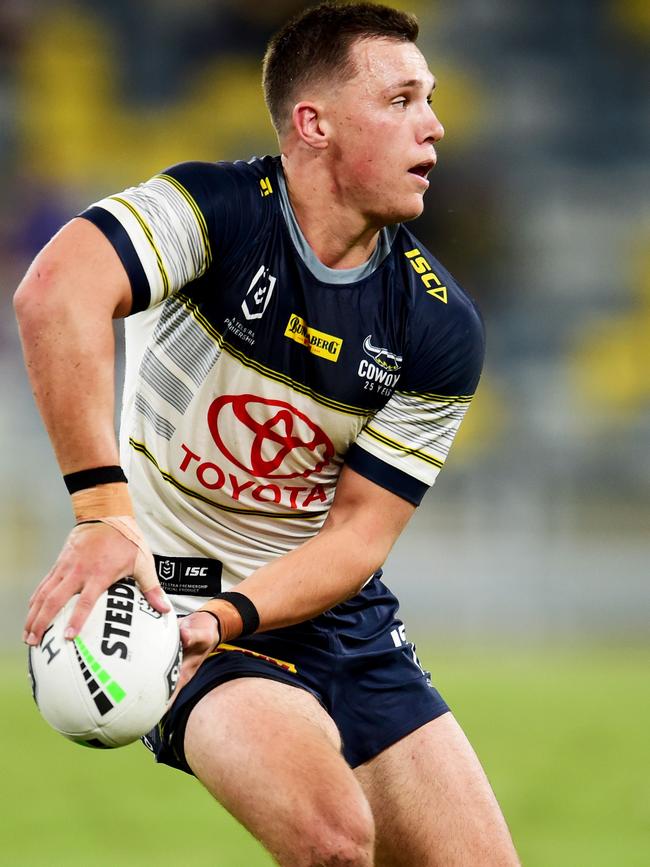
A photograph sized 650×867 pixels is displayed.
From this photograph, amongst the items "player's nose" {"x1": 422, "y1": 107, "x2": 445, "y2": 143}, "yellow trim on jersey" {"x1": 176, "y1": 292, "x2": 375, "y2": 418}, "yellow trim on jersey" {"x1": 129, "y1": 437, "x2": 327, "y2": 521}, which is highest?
"player's nose" {"x1": 422, "y1": 107, "x2": 445, "y2": 143}

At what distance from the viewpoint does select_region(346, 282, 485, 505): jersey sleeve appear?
398 centimetres

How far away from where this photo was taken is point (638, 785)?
684cm

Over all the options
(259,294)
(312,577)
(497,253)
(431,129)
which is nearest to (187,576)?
(312,577)

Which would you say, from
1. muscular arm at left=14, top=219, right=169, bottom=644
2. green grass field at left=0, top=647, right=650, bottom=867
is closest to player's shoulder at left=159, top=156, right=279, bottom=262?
muscular arm at left=14, top=219, right=169, bottom=644

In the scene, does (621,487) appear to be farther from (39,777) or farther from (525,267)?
(39,777)

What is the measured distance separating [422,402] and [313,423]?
377mm

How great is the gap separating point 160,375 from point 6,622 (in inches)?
278

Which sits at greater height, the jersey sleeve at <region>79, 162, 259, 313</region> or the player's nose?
the player's nose

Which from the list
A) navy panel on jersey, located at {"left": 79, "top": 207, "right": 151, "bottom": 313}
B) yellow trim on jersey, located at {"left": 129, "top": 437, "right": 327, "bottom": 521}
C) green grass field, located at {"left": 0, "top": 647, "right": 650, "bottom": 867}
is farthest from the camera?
green grass field, located at {"left": 0, "top": 647, "right": 650, "bottom": 867}

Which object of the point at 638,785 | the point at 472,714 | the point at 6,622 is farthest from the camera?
the point at 6,622

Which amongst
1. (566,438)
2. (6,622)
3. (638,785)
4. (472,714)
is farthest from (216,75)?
(638,785)

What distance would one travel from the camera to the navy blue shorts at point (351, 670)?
3770 mm

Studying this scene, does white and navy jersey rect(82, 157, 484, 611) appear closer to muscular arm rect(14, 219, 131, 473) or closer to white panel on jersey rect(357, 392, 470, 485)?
white panel on jersey rect(357, 392, 470, 485)

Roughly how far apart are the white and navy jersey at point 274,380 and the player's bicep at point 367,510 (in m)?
0.03
